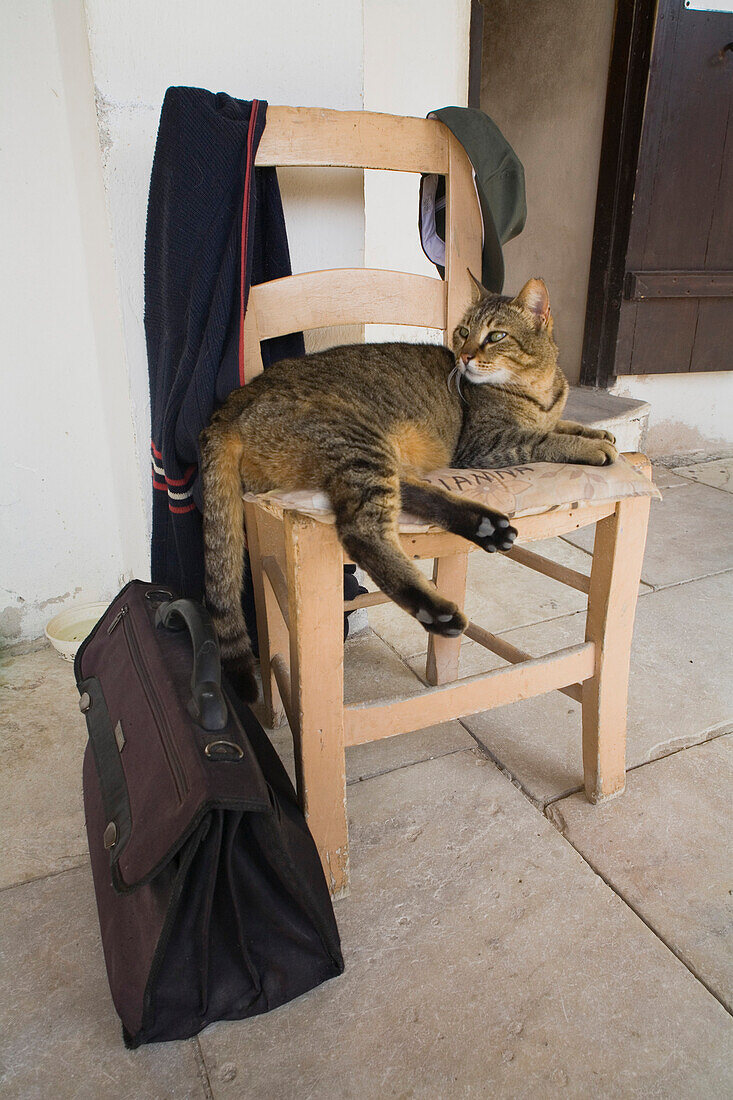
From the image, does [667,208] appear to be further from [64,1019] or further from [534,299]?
[64,1019]

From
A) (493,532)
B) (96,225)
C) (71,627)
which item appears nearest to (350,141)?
(96,225)

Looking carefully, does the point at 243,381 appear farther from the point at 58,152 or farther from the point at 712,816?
the point at 712,816

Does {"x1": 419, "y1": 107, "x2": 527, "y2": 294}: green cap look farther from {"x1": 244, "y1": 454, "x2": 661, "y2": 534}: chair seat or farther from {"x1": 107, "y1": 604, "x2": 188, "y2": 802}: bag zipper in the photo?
{"x1": 107, "y1": 604, "x2": 188, "y2": 802}: bag zipper

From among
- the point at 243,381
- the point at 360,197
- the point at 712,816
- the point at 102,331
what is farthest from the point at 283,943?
the point at 360,197

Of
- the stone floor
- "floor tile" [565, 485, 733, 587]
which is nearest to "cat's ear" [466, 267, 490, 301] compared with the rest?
the stone floor

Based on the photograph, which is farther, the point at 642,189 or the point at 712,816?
the point at 642,189

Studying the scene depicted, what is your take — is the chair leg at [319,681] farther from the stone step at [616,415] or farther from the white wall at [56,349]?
the stone step at [616,415]

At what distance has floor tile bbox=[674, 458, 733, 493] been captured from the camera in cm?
326

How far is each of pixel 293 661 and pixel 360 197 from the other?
1196 millimetres

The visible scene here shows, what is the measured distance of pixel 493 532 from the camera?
42.8 inches

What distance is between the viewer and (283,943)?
1.00 metres

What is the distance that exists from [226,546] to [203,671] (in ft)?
0.95

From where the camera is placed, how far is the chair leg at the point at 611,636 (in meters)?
1.26

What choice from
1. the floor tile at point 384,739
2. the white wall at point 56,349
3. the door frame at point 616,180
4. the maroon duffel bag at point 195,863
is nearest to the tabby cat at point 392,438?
the maroon duffel bag at point 195,863
